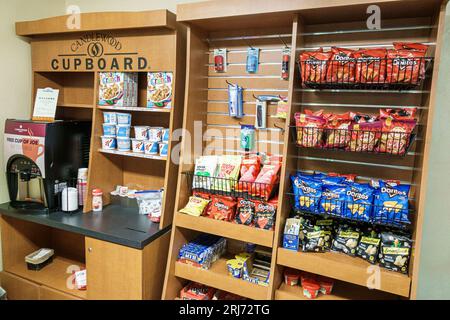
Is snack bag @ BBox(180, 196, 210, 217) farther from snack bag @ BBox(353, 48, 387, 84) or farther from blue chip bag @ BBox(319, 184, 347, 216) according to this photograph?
snack bag @ BBox(353, 48, 387, 84)

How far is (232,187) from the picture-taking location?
6.51 ft

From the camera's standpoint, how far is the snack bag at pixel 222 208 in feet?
6.53

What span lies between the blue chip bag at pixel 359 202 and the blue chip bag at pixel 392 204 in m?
0.04

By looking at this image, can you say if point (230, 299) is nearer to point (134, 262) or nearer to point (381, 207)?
point (134, 262)

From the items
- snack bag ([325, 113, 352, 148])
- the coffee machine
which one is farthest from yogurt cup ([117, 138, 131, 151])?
snack bag ([325, 113, 352, 148])

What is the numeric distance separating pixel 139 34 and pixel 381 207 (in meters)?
1.86

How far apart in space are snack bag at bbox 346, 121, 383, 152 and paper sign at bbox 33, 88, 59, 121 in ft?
7.00

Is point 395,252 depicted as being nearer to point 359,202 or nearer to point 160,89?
point 359,202

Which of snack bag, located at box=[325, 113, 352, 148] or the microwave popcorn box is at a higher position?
the microwave popcorn box

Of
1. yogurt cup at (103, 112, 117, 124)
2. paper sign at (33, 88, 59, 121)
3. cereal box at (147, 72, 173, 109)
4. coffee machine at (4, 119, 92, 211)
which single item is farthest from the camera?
paper sign at (33, 88, 59, 121)

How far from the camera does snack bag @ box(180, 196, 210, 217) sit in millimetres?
2027

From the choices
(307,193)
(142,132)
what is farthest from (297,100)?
(142,132)

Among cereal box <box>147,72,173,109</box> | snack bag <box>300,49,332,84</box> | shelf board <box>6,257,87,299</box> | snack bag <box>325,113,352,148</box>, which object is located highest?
snack bag <box>300,49,332,84</box>

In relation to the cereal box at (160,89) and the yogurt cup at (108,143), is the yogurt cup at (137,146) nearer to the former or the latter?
the yogurt cup at (108,143)
